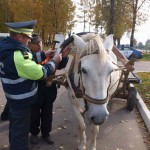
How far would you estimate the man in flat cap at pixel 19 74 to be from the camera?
346cm

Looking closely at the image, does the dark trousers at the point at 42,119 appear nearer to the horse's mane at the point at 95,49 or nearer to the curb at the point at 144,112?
the horse's mane at the point at 95,49

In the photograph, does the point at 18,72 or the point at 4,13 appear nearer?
the point at 18,72

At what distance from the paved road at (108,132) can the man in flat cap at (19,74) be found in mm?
1181

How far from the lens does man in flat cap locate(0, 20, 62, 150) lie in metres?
3.46

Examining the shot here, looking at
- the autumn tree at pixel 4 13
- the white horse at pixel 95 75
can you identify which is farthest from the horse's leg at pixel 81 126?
the autumn tree at pixel 4 13

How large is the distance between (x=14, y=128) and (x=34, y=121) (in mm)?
1226

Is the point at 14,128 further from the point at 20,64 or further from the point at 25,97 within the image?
the point at 20,64

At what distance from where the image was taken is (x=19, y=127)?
3.76 meters

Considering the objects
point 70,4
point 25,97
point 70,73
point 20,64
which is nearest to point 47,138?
point 70,73

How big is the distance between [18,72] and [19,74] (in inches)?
1.1

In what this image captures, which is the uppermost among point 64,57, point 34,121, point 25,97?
point 64,57

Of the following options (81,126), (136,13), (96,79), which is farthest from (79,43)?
(136,13)

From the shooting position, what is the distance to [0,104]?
25.1ft

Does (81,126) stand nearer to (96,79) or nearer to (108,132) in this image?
(108,132)
